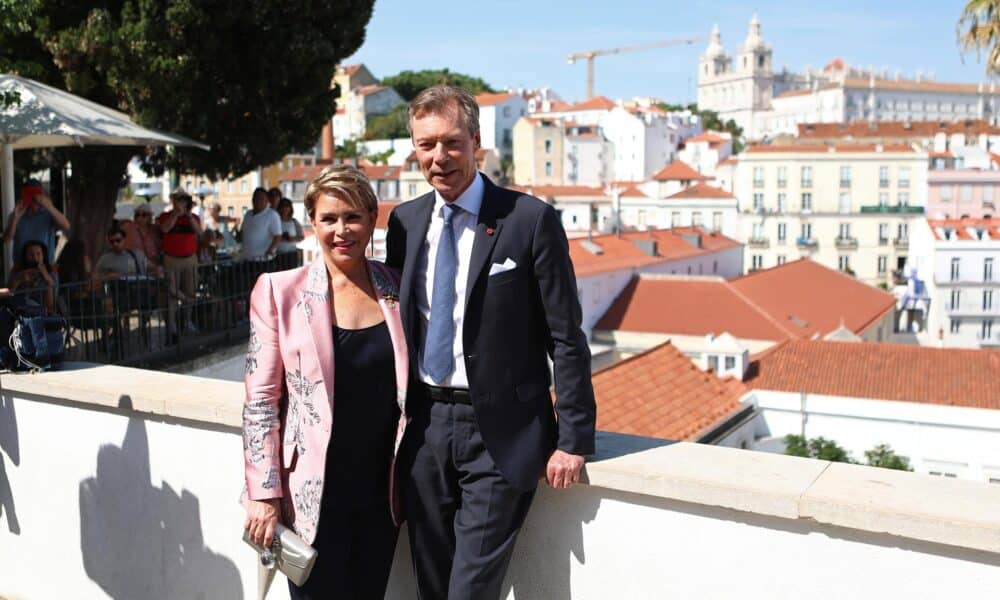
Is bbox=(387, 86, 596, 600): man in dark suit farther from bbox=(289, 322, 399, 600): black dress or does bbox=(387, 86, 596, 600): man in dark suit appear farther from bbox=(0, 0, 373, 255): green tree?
bbox=(0, 0, 373, 255): green tree

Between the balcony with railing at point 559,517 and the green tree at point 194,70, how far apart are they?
664 centimetres

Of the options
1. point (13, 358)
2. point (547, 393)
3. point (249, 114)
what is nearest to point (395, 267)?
point (547, 393)

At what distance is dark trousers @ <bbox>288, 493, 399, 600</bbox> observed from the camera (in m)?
2.86

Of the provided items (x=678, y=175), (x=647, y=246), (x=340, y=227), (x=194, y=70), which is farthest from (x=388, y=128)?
(x=340, y=227)

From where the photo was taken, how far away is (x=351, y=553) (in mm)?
2932

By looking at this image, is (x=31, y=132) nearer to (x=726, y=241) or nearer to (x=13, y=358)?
(x=13, y=358)

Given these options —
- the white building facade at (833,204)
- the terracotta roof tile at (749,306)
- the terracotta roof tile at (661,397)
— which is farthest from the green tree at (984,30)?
the white building facade at (833,204)

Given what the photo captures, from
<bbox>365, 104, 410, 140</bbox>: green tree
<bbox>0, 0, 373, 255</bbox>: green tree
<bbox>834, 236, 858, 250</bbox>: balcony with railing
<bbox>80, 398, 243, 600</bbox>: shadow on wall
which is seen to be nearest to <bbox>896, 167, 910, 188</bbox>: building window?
<bbox>834, 236, 858, 250</bbox>: balcony with railing

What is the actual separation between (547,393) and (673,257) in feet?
189

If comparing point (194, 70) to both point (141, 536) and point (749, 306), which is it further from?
point (749, 306)

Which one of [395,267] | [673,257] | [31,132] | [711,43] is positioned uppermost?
[711,43]

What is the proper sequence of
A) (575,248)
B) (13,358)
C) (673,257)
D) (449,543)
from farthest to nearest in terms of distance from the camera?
(673,257)
(575,248)
(13,358)
(449,543)

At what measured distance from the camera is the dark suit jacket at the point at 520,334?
107 inches

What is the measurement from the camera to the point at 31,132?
741 centimetres
